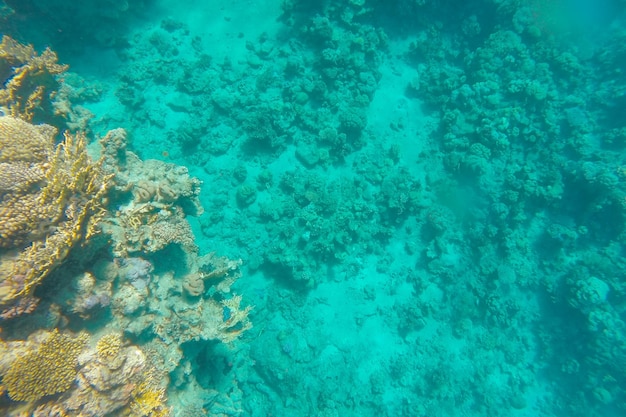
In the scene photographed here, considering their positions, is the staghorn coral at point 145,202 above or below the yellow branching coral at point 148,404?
above

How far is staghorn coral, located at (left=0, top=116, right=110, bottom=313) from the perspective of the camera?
3910mm

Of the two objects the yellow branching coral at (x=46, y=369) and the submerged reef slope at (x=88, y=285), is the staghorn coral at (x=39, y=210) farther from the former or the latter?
the yellow branching coral at (x=46, y=369)

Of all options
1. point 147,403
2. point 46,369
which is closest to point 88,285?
point 46,369

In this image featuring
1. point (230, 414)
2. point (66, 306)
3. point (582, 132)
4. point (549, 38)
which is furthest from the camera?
point (549, 38)

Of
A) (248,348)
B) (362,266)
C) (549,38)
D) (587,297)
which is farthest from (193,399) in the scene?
(549,38)

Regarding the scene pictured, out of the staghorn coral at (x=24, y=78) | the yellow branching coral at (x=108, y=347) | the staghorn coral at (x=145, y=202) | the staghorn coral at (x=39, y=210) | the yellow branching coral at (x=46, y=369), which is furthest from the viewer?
the staghorn coral at (x=24, y=78)

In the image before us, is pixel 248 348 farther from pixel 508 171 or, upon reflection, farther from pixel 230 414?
pixel 508 171

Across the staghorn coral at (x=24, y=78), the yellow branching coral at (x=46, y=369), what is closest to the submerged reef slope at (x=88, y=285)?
the yellow branching coral at (x=46, y=369)

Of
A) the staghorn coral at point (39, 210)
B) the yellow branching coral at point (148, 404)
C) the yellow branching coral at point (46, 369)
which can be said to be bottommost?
the yellow branching coral at point (148, 404)

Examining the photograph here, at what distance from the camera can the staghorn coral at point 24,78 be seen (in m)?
6.83

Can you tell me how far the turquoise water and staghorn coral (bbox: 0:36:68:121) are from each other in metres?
3.07

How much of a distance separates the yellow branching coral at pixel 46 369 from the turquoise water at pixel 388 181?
7182mm

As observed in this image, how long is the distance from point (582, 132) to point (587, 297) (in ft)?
23.4

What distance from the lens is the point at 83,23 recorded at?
1237cm
